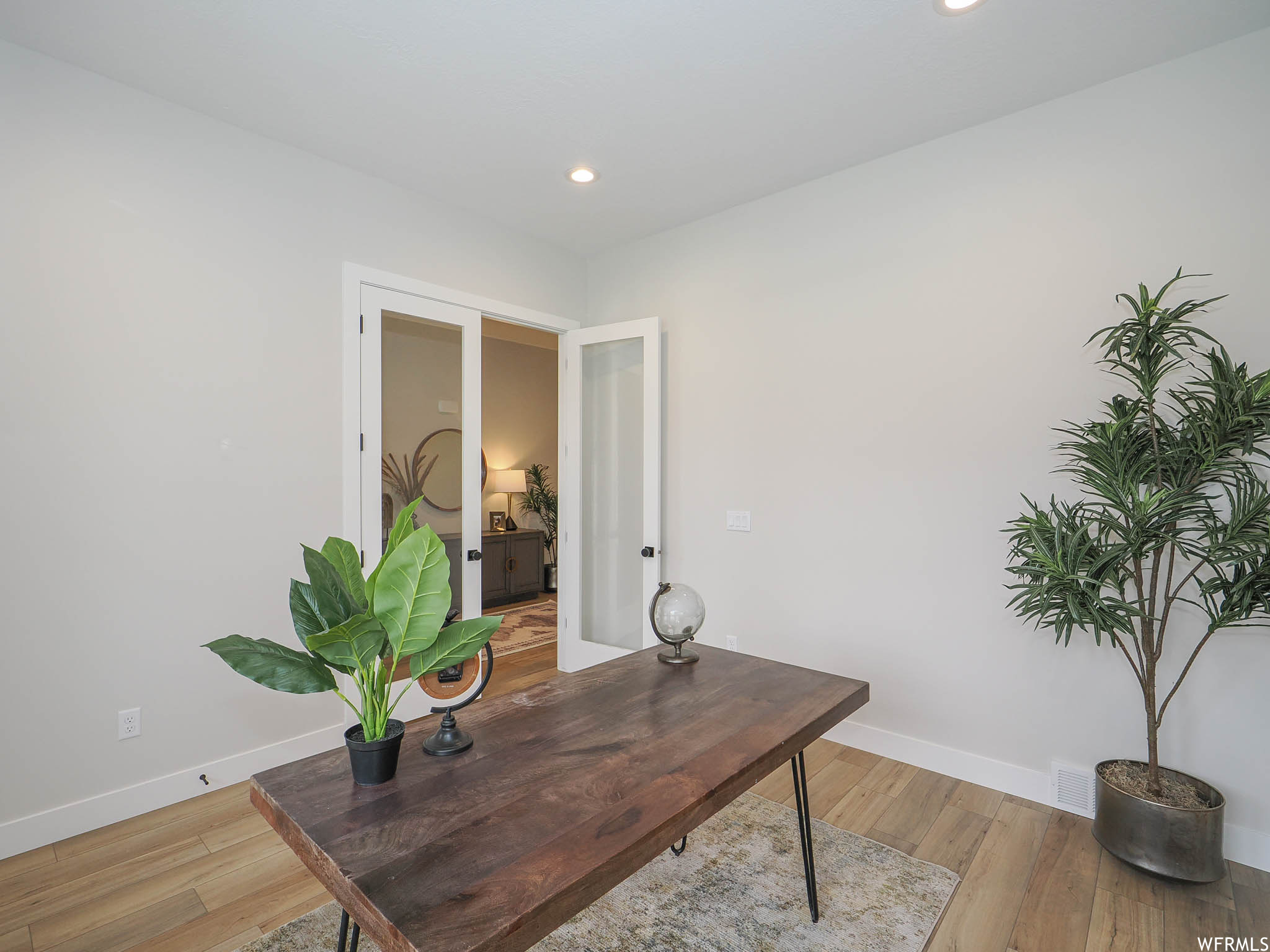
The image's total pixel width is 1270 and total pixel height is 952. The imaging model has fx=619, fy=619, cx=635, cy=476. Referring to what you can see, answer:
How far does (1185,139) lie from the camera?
221 cm

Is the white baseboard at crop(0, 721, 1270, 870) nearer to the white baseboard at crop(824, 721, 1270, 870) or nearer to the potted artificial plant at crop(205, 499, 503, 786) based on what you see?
the white baseboard at crop(824, 721, 1270, 870)

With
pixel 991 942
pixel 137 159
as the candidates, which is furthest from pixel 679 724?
pixel 137 159

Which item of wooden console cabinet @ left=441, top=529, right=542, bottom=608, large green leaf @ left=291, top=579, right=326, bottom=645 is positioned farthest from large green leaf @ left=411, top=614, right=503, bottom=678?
wooden console cabinet @ left=441, top=529, right=542, bottom=608

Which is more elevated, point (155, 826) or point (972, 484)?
point (972, 484)

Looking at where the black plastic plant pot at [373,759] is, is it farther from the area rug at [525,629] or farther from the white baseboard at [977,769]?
the area rug at [525,629]

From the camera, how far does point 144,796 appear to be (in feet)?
7.95

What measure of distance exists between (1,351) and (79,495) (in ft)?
1.77

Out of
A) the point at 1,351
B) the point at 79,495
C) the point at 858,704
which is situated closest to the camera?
the point at 858,704

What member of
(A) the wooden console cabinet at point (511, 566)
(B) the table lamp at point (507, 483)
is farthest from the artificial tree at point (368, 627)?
(B) the table lamp at point (507, 483)

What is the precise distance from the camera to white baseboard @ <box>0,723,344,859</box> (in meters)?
2.17

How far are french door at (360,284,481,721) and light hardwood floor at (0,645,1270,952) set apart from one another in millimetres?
1101

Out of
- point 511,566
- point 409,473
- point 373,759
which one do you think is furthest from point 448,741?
point 511,566

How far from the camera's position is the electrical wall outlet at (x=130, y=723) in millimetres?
2383

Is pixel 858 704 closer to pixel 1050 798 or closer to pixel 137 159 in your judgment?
pixel 1050 798
